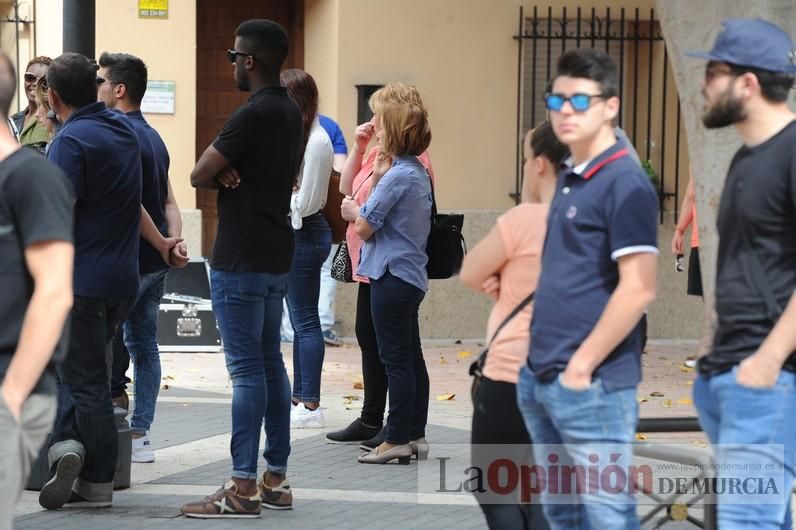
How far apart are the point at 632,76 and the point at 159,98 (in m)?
4.27

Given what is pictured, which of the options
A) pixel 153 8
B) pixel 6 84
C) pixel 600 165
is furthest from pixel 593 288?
pixel 153 8

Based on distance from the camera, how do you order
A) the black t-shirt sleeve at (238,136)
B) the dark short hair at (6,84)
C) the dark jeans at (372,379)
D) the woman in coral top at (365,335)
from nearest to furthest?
1. the dark short hair at (6,84)
2. the black t-shirt sleeve at (238,136)
3. the woman in coral top at (365,335)
4. the dark jeans at (372,379)

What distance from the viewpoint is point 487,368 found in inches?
174

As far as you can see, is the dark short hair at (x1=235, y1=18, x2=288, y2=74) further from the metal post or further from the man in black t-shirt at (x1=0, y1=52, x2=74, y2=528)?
the man in black t-shirt at (x1=0, y1=52, x2=74, y2=528)

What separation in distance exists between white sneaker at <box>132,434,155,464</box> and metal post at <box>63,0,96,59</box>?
2046 millimetres

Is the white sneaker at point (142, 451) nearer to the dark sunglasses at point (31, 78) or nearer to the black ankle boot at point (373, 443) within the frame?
the black ankle boot at point (373, 443)

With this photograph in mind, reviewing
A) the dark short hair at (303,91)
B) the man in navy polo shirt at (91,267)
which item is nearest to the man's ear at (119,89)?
the man in navy polo shirt at (91,267)

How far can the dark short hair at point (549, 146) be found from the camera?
14.4 ft

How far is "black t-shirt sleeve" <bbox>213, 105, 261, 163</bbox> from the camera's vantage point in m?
5.79

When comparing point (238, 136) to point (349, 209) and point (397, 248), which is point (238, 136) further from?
point (349, 209)

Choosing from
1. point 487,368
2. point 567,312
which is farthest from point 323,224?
point 567,312

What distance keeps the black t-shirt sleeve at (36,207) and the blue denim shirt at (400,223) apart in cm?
352

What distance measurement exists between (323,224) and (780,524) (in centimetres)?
433

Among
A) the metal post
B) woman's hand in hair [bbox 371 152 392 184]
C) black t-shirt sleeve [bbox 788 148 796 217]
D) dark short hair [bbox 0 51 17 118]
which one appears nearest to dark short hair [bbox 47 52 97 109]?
the metal post
